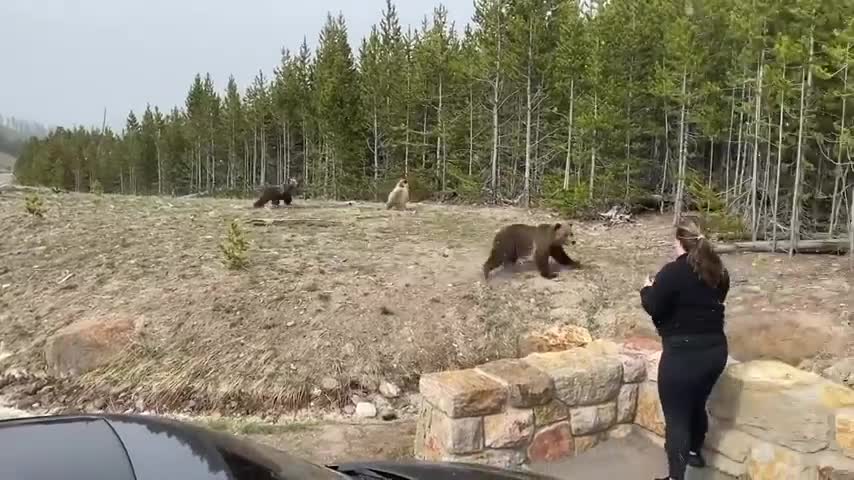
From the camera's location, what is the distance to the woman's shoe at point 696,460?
423 centimetres

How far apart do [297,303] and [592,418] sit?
421 centimetres

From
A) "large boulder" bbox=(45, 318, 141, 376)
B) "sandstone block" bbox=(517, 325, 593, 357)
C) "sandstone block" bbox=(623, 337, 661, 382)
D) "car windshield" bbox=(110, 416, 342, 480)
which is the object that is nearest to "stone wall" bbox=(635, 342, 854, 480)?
"sandstone block" bbox=(623, 337, 661, 382)

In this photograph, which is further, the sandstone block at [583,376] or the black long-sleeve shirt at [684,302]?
the sandstone block at [583,376]

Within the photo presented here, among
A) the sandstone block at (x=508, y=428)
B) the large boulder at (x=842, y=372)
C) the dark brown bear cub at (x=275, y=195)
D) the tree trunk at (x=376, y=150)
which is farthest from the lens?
the tree trunk at (x=376, y=150)

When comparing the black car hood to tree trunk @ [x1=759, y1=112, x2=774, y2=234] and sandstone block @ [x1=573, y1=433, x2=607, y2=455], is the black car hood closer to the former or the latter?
sandstone block @ [x1=573, y1=433, x2=607, y2=455]

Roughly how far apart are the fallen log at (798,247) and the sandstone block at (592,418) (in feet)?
19.4

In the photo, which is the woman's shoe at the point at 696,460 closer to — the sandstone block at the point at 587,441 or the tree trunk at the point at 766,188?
the sandstone block at the point at 587,441

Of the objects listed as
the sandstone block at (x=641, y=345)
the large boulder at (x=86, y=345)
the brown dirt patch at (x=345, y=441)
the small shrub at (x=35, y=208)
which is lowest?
the brown dirt patch at (x=345, y=441)

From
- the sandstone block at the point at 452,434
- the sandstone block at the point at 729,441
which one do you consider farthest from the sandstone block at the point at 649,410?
the sandstone block at the point at 452,434

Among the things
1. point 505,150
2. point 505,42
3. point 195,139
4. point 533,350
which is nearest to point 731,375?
point 533,350

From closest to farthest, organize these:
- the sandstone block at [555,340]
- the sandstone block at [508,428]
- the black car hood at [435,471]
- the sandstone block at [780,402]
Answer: the black car hood at [435,471] → the sandstone block at [780,402] → the sandstone block at [508,428] → the sandstone block at [555,340]

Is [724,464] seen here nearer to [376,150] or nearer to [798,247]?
[798,247]

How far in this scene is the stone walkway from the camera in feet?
14.4

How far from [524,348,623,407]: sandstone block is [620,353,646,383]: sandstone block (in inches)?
1.9
